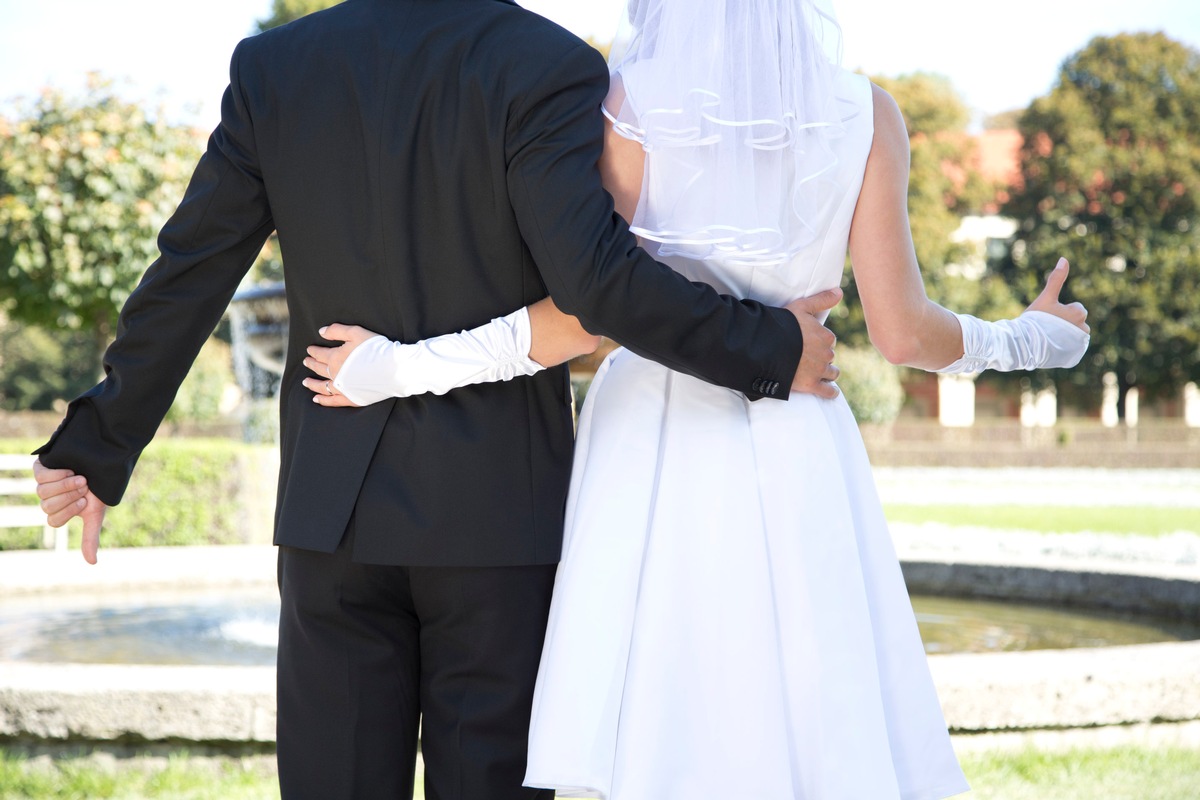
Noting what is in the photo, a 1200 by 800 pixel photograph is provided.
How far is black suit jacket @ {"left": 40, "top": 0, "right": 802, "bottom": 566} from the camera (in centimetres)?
181

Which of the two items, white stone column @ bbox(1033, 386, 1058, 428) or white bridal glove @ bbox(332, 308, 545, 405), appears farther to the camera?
white stone column @ bbox(1033, 386, 1058, 428)

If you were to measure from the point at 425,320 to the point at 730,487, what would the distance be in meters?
0.58

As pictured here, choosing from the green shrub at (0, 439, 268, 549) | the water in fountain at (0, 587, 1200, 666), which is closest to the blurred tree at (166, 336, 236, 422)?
the green shrub at (0, 439, 268, 549)

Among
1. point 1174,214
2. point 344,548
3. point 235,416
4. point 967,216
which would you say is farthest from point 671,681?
point 967,216

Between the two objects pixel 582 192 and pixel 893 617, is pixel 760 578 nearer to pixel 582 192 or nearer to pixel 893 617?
pixel 893 617

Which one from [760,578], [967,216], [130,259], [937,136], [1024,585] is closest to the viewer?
[760,578]

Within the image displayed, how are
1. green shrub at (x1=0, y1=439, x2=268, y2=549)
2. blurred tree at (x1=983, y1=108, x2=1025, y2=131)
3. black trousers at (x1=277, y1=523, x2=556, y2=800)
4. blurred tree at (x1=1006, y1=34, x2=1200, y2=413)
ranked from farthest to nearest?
blurred tree at (x1=983, y1=108, x2=1025, y2=131) < blurred tree at (x1=1006, y1=34, x2=1200, y2=413) < green shrub at (x1=0, y1=439, x2=268, y2=549) < black trousers at (x1=277, y1=523, x2=556, y2=800)

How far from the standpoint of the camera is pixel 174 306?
2027mm

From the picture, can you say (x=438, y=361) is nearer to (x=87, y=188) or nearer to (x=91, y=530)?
(x=91, y=530)

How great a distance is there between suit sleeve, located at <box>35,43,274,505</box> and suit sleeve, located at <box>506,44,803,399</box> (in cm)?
52

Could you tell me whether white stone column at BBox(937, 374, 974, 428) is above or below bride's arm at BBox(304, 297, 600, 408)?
below

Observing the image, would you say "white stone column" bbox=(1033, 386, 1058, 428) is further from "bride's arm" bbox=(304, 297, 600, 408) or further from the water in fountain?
"bride's arm" bbox=(304, 297, 600, 408)

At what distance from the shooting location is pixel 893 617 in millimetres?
1978

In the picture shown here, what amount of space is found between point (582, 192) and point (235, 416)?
33.7 meters
